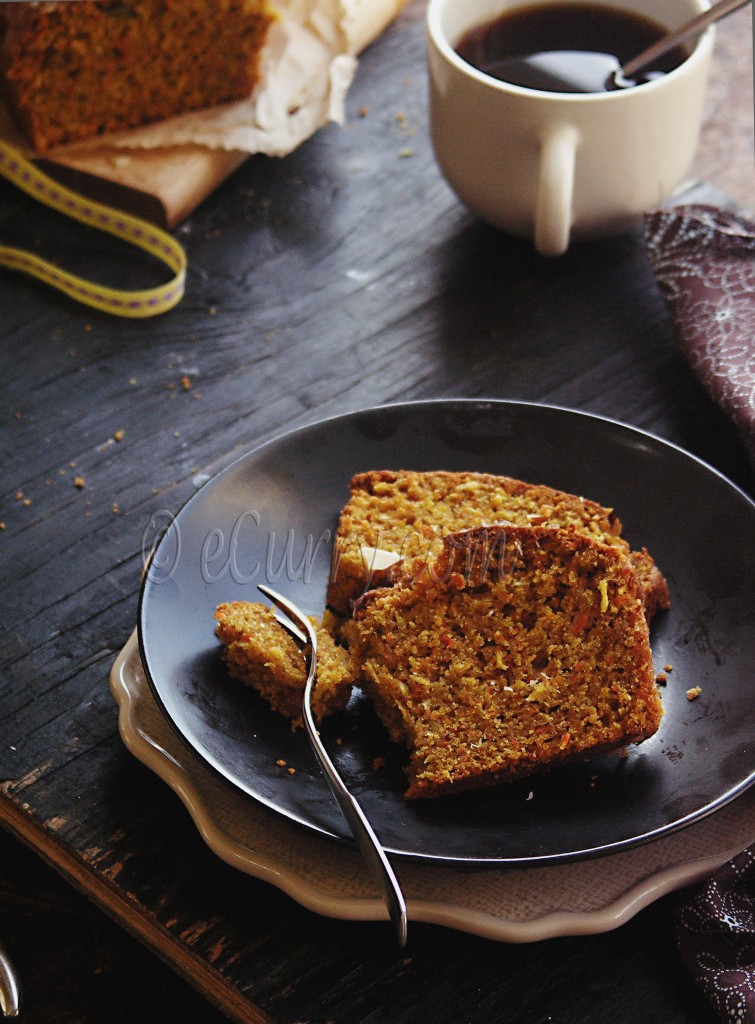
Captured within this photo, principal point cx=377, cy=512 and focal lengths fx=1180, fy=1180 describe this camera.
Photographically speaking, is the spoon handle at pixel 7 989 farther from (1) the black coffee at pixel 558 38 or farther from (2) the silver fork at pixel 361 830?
(1) the black coffee at pixel 558 38

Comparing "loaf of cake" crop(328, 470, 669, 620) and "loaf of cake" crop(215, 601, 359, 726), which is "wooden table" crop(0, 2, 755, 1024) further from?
"loaf of cake" crop(328, 470, 669, 620)

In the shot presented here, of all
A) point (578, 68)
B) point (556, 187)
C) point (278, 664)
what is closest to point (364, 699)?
point (278, 664)

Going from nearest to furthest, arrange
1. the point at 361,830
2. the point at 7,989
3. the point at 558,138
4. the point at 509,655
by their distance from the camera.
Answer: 1. the point at 361,830
2. the point at 509,655
3. the point at 7,989
4. the point at 558,138

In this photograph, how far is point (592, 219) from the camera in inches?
90.2

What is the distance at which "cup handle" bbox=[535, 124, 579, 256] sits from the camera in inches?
83.0

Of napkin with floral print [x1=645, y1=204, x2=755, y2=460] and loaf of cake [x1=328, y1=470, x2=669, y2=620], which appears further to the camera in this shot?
napkin with floral print [x1=645, y1=204, x2=755, y2=460]

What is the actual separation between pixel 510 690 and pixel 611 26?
4.77 feet

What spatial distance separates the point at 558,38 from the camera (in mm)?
2289

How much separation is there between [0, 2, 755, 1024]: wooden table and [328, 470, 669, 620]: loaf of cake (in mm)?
397

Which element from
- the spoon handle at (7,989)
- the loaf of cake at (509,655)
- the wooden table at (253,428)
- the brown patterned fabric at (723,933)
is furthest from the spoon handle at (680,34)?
the spoon handle at (7,989)

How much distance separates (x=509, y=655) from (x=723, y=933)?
→ 41 cm

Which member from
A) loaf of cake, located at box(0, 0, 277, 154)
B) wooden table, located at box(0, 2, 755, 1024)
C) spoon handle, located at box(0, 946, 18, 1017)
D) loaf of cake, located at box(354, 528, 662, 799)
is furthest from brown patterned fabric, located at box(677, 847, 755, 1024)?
loaf of cake, located at box(0, 0, 277, 154)

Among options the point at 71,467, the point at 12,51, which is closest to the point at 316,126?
the point at 12,51

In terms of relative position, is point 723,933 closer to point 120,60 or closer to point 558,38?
point 558,38
